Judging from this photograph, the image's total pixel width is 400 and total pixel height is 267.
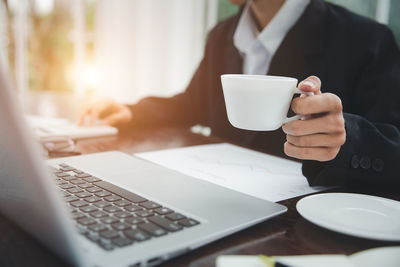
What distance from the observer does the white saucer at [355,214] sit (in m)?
0.41

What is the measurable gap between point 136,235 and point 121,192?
0.46 feet

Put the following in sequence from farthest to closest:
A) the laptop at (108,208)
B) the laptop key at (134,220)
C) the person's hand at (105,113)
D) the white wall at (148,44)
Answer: the white wall at (148,44)
the person's hand at (105,113)
the laptop key at (134,220)
the laptop at (108,208)

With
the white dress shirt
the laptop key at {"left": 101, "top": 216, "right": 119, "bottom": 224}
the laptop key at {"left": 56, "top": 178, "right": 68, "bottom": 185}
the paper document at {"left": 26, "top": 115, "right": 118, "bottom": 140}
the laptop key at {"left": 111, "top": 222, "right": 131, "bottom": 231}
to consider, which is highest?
the white dress shirt

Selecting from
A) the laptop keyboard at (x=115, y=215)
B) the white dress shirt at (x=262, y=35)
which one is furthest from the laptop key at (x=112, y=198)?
the white dress shirt at (x=262, y=35)

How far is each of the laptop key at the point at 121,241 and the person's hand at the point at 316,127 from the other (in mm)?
313

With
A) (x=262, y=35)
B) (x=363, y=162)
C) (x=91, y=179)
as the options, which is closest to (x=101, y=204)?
(x=91, y=179)

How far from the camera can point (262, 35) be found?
116 cm

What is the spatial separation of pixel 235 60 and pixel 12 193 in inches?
38.7

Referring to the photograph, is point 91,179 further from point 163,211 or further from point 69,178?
point 163,211

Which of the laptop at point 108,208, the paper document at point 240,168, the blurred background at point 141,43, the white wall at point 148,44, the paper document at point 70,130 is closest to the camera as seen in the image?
the laptop at point 108,208

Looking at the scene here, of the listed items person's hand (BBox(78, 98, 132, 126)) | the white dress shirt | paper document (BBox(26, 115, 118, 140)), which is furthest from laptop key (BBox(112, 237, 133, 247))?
the white dress shirt

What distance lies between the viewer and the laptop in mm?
294

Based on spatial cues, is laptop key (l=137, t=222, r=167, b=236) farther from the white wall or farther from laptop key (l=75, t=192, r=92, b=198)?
the white wall

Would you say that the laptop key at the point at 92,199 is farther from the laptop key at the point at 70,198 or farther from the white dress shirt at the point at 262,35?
the white dress shirt at the point at 262,35
